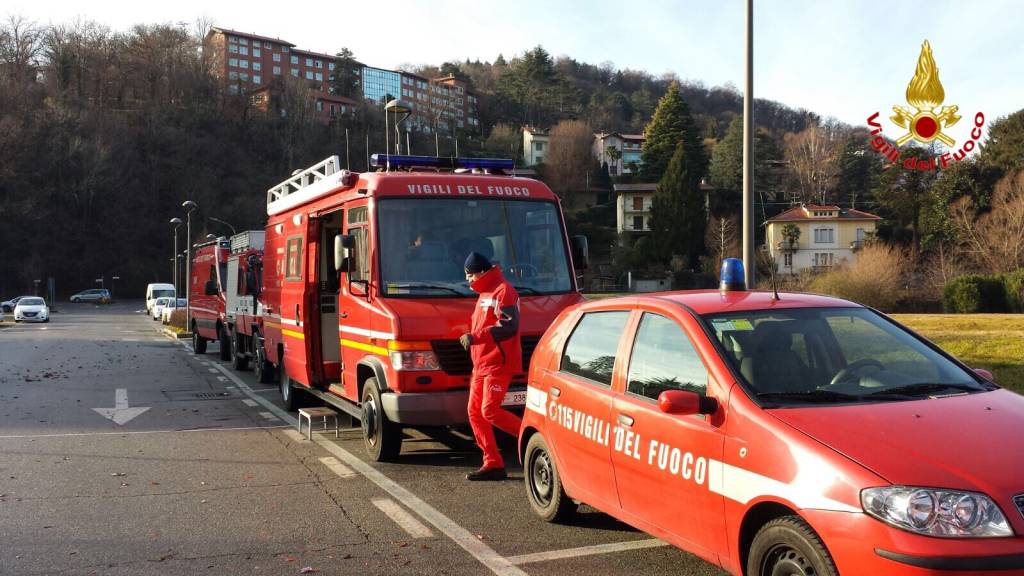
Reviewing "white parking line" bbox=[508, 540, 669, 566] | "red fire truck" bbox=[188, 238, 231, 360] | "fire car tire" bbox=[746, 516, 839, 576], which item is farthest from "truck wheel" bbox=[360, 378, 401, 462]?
"red fire truck" bbox=[188, 238, 231, 360]

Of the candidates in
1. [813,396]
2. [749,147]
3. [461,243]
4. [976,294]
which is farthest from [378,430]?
[976,294]

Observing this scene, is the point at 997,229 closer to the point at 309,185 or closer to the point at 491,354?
→ the point at 309,185

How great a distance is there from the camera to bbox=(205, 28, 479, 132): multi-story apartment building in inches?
4624

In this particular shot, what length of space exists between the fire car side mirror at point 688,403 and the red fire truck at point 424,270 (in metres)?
3.75

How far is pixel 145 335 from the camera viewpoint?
34.4 meters

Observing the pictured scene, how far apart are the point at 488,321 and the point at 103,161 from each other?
9758 cm

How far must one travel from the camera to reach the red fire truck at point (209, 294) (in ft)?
67.7

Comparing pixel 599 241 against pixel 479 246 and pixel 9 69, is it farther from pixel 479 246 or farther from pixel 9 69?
pixel 479 246

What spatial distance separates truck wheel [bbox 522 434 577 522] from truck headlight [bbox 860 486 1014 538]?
8.95ft

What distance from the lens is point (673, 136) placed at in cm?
9212

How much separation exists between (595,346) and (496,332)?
5.76 ft

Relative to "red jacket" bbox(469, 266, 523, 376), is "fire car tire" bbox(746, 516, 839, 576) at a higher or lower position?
lower

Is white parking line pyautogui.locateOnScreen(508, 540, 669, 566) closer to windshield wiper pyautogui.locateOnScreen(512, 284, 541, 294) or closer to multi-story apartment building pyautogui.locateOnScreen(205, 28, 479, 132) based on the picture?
windshield wiper pyautogui.locateOnScreen(512, 284, 541, 294)

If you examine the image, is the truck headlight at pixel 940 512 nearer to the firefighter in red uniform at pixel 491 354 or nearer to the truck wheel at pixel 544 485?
the truck wheel at pixel 544 485
